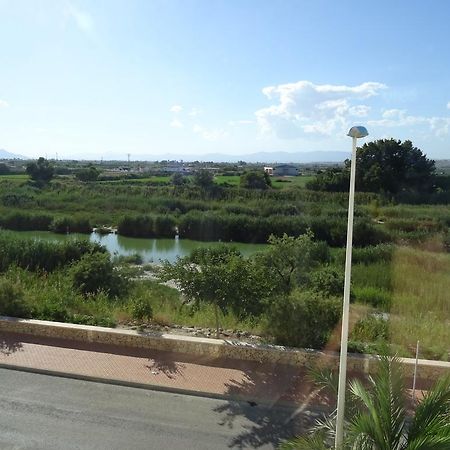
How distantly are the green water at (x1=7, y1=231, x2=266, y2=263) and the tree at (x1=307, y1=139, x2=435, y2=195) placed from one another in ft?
37.8

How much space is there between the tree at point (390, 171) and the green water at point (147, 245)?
454 inches

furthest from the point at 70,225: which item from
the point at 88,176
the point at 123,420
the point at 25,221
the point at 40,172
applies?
the point at 88,176

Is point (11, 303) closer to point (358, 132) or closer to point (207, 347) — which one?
point (207, 347)

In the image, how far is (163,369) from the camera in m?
7.11

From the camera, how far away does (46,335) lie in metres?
8.29

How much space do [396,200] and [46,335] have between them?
125 ft

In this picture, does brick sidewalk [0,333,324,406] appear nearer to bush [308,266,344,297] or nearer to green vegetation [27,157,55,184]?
bush [308,266,344,297]

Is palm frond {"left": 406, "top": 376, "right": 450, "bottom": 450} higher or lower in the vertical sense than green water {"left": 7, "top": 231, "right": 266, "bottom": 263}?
higher

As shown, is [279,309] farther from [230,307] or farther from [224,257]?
[224,257]

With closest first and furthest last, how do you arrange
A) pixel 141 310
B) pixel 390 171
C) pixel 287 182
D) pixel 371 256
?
1. pixel 141 310
2. pixel 371 256
3. pixel 390 171
4. pixel 287 182

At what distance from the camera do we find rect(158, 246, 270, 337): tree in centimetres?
780

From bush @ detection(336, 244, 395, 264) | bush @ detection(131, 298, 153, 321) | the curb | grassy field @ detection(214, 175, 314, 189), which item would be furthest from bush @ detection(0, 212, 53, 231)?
the curb

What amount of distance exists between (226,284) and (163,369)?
1.56m

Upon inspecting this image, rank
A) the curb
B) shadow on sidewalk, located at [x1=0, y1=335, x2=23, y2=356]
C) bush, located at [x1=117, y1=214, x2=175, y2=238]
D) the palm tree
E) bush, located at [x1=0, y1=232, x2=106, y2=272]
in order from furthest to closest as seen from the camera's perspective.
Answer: bush, located at [x1=117, y1=214, x2=175, y2=238], bush, located at [x1=0, y1=232, x2=106, y2=272], shadow on sidewalk, located at [x1=0, y1=335, x2=23, y2=356], the curb, the palm tree
